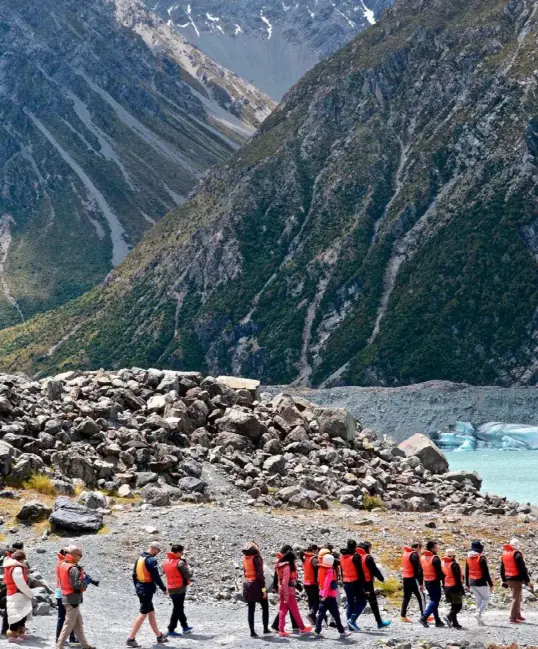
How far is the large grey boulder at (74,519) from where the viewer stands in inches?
1259

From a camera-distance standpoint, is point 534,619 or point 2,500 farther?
point 2,500

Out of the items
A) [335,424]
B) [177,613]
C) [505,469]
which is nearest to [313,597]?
[177,613]

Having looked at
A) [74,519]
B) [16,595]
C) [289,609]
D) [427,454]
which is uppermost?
[427,454]

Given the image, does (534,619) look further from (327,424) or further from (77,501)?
(327,424)

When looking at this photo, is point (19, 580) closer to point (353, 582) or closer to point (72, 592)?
point (72, 592)

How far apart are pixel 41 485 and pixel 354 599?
15.0m

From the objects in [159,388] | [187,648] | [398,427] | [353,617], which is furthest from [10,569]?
[398,427]

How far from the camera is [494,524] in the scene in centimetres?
3847

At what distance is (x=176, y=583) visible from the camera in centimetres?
2416

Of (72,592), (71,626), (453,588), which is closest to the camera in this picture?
(71,626)

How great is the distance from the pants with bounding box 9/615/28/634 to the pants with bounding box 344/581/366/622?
24.2 feet

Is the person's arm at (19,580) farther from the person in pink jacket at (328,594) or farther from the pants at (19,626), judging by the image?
the person in pink jacket at (328,594)

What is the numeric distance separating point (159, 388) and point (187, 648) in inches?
989

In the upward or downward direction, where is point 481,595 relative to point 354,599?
upward
